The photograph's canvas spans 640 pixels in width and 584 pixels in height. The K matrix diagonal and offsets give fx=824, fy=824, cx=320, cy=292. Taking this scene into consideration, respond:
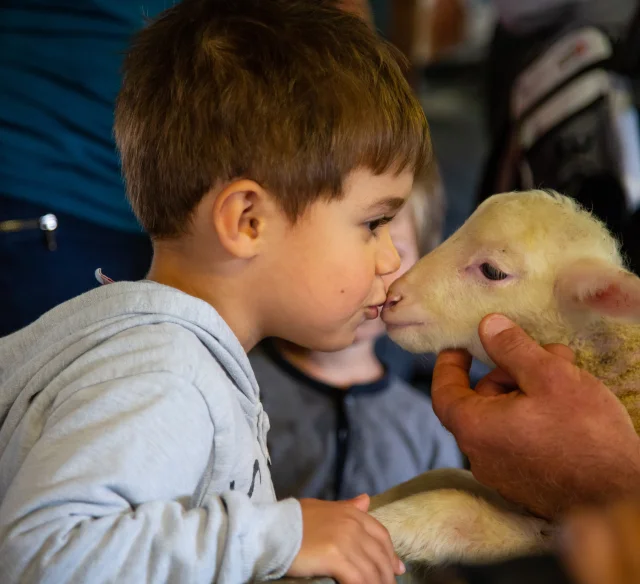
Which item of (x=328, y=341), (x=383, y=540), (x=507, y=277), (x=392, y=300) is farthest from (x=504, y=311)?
(x=383, y=540)

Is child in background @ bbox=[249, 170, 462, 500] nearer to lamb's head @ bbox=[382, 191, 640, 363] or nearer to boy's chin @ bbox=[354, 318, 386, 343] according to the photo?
boy's chin @ bbox=[354, 318, 386, 343]

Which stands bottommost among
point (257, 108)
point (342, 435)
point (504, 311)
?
point (342, 435)

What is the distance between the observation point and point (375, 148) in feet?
3.16

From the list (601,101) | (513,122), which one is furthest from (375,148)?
(513,122)

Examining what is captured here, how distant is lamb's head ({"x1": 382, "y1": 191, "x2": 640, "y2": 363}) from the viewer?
43.3 inches

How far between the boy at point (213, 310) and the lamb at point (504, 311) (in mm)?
100

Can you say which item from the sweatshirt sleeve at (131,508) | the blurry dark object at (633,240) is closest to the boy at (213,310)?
the sweatshirt sleeve at (131,508)

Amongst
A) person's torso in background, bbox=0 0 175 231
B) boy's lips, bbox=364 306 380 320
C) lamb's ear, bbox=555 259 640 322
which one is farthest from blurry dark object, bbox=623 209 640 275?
person's torso in background, bbox=0 0 175 231

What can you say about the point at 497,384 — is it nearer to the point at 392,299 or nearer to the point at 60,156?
the point at 392,299

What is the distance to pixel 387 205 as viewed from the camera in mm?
999

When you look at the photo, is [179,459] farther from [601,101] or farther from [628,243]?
[601,101]

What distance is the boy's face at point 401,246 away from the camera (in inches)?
65.9

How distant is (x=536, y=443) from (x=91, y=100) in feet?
3.45

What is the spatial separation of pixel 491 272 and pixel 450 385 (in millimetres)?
170
